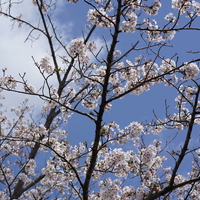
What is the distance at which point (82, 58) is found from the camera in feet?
16.4

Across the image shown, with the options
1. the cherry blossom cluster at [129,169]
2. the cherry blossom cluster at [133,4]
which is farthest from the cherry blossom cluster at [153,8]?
the cherry blossom cluster at [129,169]

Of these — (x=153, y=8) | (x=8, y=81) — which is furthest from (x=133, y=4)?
(x=8, y=81)

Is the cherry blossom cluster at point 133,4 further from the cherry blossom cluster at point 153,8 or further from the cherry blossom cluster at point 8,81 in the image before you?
the cherry blossom cluster at point 8,81

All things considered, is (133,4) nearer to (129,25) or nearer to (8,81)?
(129,25)

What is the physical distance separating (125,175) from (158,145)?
1.85 m

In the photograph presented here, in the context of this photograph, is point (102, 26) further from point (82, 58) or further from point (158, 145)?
point (158, 145)

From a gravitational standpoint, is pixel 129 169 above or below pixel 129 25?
below

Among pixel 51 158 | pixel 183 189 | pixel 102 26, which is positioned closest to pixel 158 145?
pixel 183 189

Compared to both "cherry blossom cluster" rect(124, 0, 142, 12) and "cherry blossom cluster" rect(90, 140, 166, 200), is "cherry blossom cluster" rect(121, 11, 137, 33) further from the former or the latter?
"cherry blossom cluster" rect(90, 140, 166, 200)

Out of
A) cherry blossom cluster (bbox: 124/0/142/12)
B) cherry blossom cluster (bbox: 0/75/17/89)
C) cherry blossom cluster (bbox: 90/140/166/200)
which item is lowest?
cherry blossom cluster (bbox: 90/140/166/200)

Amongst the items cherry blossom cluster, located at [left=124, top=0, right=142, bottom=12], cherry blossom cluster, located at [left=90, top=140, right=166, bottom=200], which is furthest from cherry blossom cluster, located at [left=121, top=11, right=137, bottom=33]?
cherry blossom cluster, located at [left=90, top=140, right=166, bottom=200]

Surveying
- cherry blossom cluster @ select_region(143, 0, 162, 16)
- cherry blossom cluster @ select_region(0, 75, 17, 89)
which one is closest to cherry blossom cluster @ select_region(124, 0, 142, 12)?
cherry blossom cluster @ select_region(143, 0, 162, 16)

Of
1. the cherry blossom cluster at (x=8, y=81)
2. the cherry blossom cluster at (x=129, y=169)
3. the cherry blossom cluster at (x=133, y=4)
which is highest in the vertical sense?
the cherry blossom cluster at (x=133, y=4)

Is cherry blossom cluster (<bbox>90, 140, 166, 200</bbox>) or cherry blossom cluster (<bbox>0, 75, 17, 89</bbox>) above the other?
cherry blossom cluster (<bbox>0, 75, 17, 89</bbox>)
